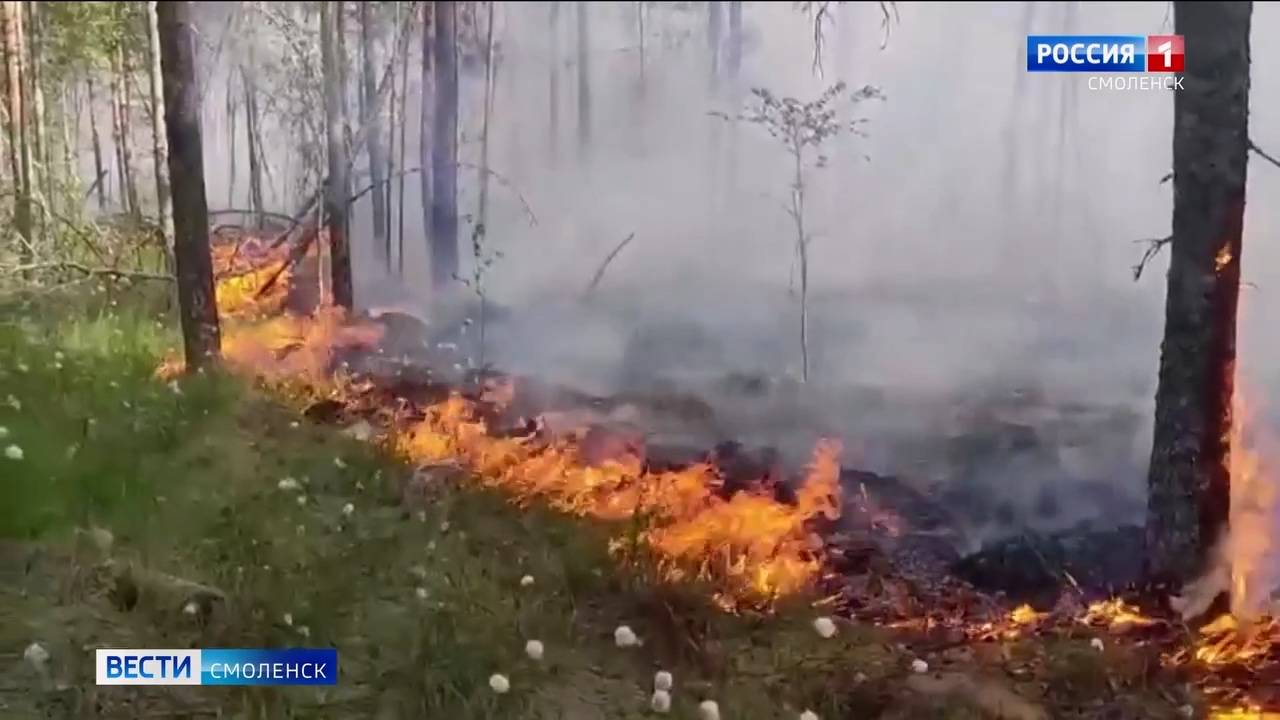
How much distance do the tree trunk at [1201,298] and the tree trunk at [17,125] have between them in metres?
1.98

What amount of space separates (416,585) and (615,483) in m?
0.39

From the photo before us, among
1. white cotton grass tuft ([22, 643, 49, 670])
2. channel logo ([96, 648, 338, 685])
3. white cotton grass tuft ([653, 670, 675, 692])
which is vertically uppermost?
white cotton grass tuft ([22, 643, 49, 670])

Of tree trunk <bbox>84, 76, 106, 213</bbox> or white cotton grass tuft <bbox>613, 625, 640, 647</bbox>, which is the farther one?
tree trunk <bbox>84, 76, 106, 213</bbox>

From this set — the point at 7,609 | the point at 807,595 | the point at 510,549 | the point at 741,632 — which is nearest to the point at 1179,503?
the point at 807,595

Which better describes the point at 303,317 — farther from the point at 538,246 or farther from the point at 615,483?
the point at 615,483

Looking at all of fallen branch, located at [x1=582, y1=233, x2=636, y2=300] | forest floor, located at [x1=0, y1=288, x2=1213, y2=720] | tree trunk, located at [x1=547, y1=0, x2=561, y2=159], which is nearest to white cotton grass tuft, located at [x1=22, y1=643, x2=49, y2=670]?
forest floor, located at [x1=0, y1=288, x2=1213, y2=720]

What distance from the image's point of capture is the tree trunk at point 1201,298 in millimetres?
1830

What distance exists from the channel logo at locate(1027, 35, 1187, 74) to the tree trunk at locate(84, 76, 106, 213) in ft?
5.47

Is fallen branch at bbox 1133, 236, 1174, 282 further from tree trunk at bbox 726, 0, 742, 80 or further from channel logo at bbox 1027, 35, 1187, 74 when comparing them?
tree trunk at bbox 726, 0, 742, 80

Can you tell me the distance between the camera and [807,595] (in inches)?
77.3

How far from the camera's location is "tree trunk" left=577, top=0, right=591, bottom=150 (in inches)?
81.7

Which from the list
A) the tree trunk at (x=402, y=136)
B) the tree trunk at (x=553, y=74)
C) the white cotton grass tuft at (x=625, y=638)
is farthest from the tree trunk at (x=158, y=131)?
the white cotton grass tuft at (x=625, y=638)

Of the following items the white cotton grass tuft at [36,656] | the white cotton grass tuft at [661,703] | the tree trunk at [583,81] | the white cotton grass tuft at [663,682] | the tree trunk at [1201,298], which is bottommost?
the white cotton grass tuft at [661,703]

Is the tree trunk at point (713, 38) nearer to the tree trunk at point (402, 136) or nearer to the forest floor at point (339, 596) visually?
the tree trunk at point (402, 136)
